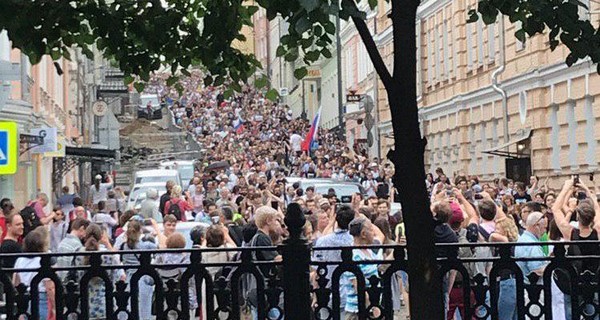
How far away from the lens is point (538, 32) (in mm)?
6965

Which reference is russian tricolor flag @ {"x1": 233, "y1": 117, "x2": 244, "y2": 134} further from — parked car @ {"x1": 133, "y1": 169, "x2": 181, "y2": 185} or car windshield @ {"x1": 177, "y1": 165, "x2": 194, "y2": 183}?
parked car @ {"x1": 133, "y1": 169, "x2": 181, "y2": 185}

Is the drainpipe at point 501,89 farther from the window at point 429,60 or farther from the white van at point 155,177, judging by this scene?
the window at point 429,60

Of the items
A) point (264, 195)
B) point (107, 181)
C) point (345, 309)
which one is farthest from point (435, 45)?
point (345, 309)

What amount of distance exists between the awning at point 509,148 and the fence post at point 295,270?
28941 mm

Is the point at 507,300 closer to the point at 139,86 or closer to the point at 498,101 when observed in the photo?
the point at 139,86

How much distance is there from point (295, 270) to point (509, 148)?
A: 31.4 metres

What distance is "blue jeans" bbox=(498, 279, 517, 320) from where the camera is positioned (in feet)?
31.4

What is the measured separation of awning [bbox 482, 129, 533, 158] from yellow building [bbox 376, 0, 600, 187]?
3 centimetres

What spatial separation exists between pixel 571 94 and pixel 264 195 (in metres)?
10.8

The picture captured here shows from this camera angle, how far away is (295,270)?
7.07 metres

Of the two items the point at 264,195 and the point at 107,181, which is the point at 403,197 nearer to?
the point at 264,195

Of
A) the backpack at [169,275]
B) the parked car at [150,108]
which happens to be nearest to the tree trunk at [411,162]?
the backpack at [169,275]

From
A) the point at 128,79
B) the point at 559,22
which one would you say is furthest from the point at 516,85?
the point at 559,22

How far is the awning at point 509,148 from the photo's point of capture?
35.7m
